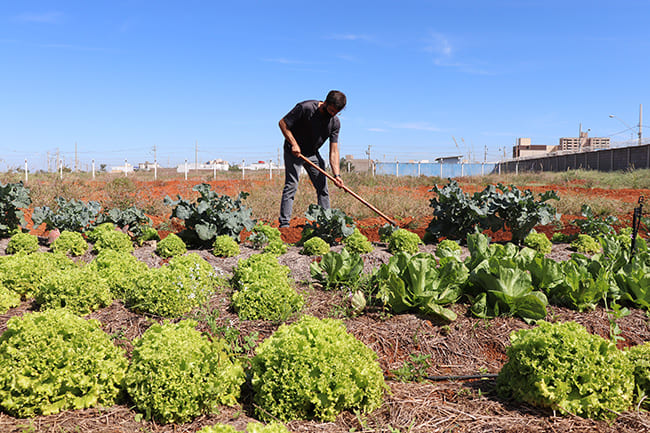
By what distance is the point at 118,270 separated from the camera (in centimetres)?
416

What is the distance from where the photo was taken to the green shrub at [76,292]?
3482 millimetres

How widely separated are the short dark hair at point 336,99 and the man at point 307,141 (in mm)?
233

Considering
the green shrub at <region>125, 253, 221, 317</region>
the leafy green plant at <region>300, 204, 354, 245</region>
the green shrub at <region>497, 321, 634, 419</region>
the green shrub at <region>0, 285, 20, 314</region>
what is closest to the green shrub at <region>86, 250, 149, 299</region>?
the green shrub at <region>125, 253, 221, 317</region>

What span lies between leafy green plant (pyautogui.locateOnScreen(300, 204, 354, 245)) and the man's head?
4.57ft

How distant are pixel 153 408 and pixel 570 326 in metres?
2.22

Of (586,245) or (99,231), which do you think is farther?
(586,245)

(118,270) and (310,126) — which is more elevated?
(310,126)

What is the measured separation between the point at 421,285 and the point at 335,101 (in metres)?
3.68

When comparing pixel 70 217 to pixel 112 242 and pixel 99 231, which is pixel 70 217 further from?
pixel 112 242

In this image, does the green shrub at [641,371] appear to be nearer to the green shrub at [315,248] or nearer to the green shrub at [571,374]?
the green shrub at [571,374]

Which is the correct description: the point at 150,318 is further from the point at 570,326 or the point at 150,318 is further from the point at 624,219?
the point at 624,219

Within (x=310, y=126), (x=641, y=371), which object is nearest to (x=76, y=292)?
(x=641, y=371)

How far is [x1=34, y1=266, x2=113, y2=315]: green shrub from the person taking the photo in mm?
3482

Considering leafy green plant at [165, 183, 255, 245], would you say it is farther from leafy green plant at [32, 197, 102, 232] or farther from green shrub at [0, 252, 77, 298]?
green shrub at [0, 252, 77, 298]
